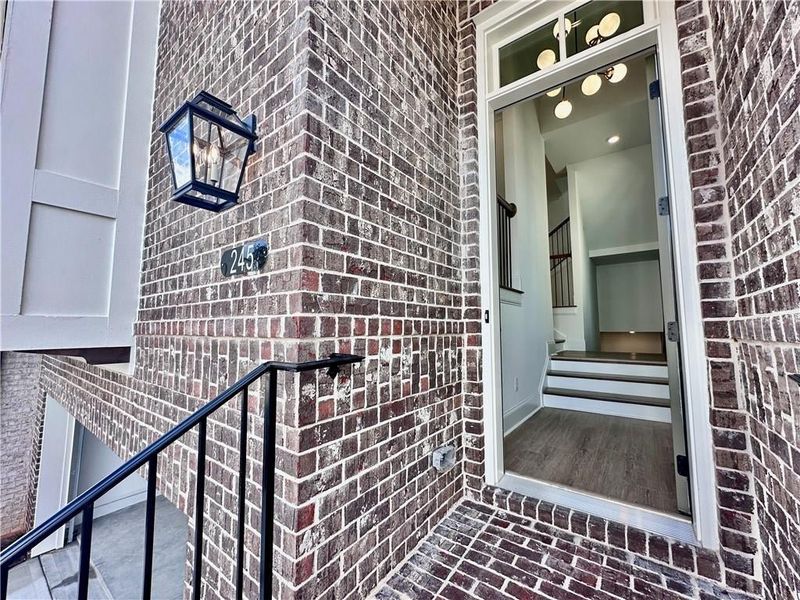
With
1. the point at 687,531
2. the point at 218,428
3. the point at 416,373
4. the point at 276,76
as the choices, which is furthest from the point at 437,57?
the point at 687,531

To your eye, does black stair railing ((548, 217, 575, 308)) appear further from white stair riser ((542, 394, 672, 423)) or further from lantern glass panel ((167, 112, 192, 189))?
lantern glass panel ((167, 112, 192, 189))

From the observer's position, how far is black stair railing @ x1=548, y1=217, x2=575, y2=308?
5740 millimetres

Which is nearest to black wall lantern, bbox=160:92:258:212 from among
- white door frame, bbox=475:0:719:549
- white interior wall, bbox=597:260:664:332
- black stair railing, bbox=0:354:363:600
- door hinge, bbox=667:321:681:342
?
black stair railing, bbox=0:354:363:600

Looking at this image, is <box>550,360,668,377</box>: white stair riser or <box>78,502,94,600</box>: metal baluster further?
<box>550,360,668,377</box>: white stair riser

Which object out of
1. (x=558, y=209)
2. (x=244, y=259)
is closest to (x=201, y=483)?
(x=244, y=259)

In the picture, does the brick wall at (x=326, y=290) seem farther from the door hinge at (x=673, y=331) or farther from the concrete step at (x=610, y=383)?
the concrete step at (x=610, y=383)

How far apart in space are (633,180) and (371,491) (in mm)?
6426

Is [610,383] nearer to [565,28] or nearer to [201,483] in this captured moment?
[565,28]

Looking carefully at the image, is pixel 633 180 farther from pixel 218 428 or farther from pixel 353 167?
pixel 218 428

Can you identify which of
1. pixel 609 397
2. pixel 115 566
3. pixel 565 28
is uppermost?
pixel 565 28

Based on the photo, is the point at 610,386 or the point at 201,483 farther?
the point at 610,386

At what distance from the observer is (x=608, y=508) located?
1.74m

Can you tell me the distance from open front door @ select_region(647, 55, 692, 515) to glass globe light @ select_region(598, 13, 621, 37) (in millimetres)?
346

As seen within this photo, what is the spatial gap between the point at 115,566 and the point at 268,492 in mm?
4150
